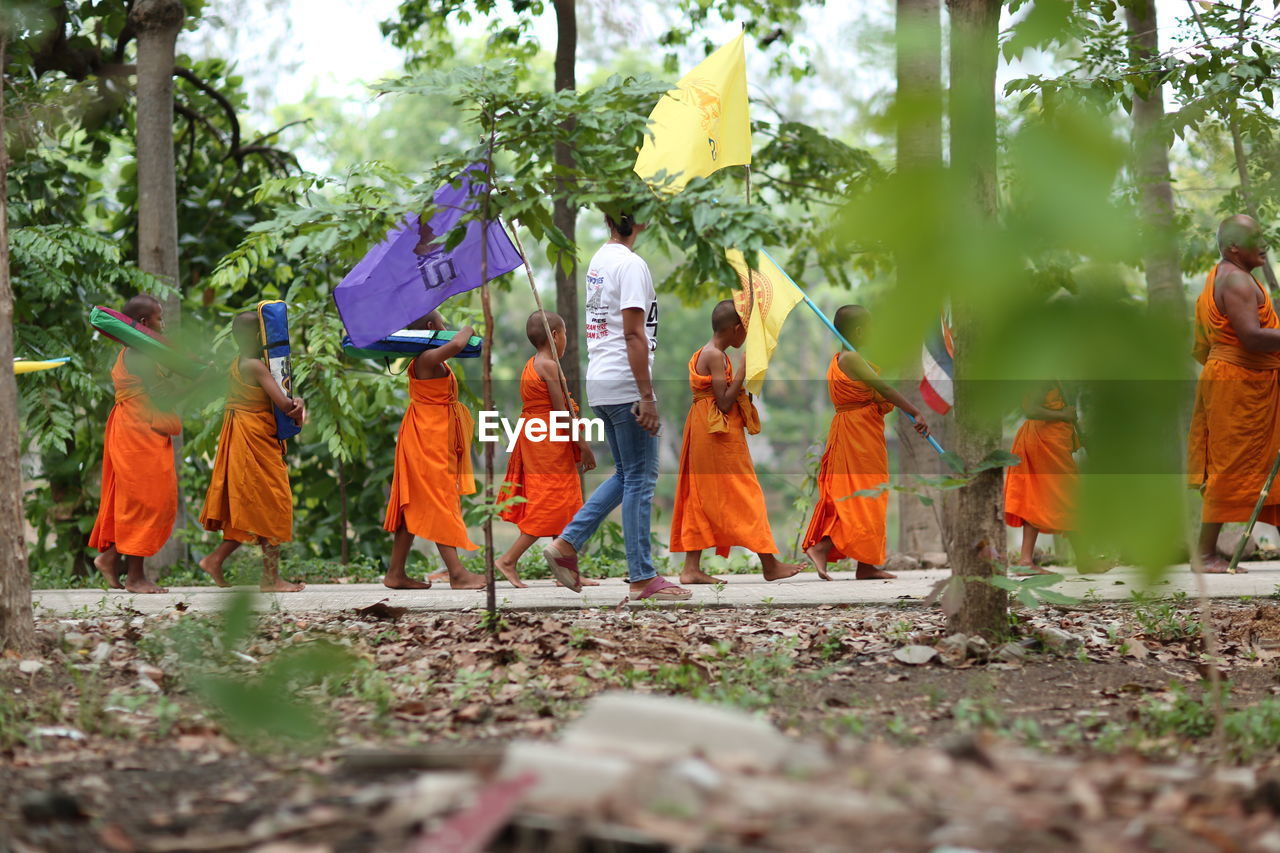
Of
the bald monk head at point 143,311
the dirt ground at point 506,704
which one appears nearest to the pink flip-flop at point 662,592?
the dirt ground at point 506,704

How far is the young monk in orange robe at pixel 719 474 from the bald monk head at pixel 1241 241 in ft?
8.47

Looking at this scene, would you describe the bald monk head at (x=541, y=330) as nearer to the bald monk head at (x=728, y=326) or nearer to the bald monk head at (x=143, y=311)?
the bald monk head at (x=728, y=326)

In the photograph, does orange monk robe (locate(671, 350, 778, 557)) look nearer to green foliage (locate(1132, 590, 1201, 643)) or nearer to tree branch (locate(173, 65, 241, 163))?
green foliage (locate(1132, 590, 1201, 643))

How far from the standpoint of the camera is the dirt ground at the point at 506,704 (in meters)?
2.13

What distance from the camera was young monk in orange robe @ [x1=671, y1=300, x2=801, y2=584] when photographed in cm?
717

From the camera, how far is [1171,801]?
2270 mm

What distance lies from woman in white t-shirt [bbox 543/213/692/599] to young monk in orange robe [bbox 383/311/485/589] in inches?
39.2

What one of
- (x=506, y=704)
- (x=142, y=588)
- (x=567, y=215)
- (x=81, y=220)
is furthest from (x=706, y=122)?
(x=81, y=220)

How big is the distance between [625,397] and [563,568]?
90 centimetres

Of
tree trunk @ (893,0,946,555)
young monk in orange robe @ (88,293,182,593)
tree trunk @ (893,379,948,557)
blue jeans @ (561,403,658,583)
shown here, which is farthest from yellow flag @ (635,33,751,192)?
tree trunk @ (893,0,946,555)

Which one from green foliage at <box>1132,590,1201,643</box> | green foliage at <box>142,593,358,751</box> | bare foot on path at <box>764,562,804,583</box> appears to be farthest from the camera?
bare foot on path at <box>764,562,804,583</box>

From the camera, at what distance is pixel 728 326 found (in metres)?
7.09

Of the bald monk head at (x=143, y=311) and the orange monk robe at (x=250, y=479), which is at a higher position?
the bald monk head at (x=143, y=311)

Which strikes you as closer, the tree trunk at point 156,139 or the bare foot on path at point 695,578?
the bare foot on path at point 695,578
